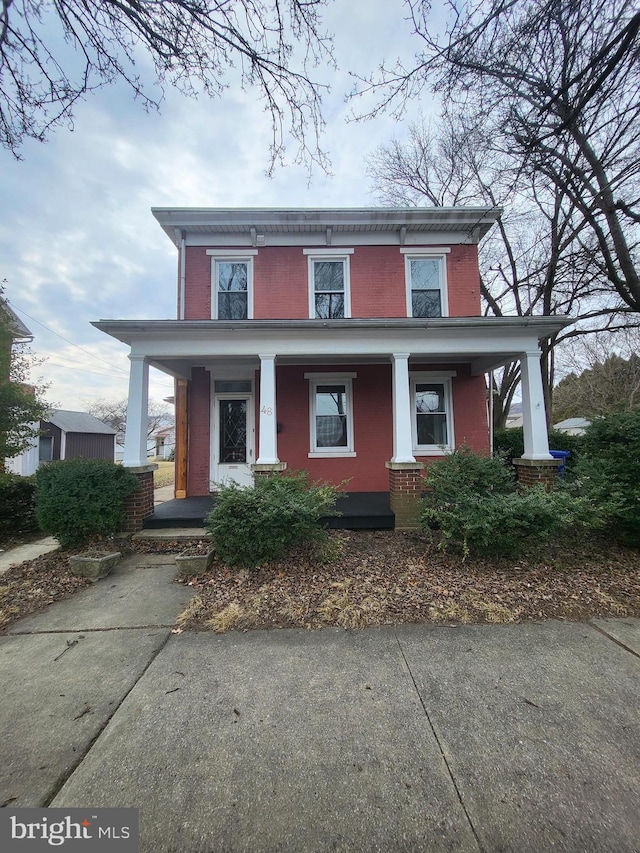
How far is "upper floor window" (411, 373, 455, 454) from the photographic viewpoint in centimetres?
841

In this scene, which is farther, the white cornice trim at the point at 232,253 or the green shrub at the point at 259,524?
the white cornice trim at the point at 232,253

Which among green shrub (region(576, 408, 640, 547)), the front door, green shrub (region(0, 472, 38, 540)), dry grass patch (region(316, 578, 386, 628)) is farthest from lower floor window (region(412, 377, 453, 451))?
green shrub (region(0, 472, 38, 540))

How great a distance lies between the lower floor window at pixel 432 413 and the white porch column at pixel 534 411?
1874 millimetres

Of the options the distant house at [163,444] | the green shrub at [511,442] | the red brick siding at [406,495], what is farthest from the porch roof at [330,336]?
A: the distant house at [163,444]

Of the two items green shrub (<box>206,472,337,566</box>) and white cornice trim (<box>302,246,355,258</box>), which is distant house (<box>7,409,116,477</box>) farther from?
green shrub (<box>206,472,337,566</box>)

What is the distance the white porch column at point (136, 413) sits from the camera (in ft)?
20.6

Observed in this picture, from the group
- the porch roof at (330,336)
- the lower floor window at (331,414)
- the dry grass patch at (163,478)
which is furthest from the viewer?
the dry grass patch at (163,478)

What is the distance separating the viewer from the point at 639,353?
21266 millimetres

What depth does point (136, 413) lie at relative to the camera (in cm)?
635

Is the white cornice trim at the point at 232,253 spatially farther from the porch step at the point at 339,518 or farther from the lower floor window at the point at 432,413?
the porch step at the point at 339,518

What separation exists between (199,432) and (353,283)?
4.96 metres

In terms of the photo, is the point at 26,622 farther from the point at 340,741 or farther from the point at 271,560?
the point at 340,741

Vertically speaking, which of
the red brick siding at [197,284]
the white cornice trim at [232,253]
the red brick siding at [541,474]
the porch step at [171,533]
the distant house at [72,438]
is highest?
the white cornice trim at [232,253]

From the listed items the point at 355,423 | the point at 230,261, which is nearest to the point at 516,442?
the point at 355,423
